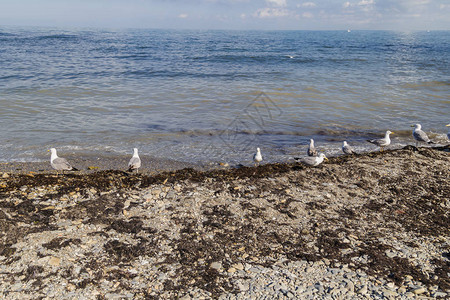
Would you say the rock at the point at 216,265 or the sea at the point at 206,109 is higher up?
the sea at the point at 206,109

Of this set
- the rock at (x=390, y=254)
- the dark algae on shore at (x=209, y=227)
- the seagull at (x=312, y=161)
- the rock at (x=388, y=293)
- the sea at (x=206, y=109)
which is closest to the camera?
the rock at (x=388, y=293)

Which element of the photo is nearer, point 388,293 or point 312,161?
point 388,293

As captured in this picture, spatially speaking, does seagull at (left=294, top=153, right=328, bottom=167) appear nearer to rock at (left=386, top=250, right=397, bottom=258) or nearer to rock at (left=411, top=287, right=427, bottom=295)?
rock at (left=386, top=250, right=397, bottom=258)

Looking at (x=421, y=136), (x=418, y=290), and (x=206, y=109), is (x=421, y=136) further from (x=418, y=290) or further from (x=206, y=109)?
(x=206, y=109)

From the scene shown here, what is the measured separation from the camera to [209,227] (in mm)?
6230

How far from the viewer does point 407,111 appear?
16641 millimetres

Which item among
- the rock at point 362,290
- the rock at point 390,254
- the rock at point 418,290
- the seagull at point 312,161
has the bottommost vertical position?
the rock at point 418,290

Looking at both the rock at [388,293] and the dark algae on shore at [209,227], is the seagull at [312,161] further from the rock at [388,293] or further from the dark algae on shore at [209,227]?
the rock at [388,293]

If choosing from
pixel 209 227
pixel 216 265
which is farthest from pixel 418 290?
pixel 209 227

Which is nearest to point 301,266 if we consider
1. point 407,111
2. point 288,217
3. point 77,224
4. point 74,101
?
point 288,217

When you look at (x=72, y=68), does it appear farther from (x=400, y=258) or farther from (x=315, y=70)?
(x=400, y=258)

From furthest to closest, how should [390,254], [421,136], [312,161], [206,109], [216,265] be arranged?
[206,109]
[421,136]
[312,161]
[390,254]
[216,265]

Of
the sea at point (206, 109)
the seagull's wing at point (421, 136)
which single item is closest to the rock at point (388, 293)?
the sea at point (206, 109)

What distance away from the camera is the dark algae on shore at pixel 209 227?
16.4 feet
